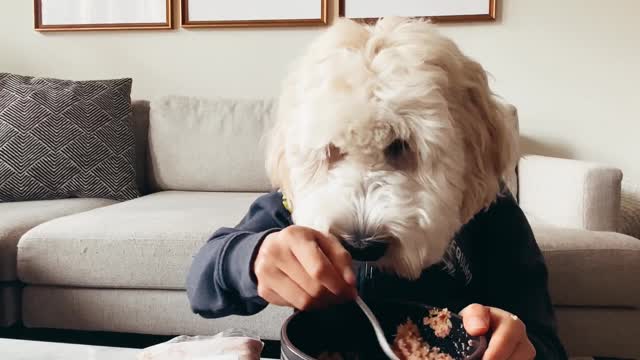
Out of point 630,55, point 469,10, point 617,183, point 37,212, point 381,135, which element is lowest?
point 37,212

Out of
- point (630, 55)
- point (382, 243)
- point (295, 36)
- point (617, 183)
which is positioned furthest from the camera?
point (295, 36)

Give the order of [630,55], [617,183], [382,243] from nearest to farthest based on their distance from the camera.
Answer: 1. [382,243]
2. [617,183]
3. [630,55]

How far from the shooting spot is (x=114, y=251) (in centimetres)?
167

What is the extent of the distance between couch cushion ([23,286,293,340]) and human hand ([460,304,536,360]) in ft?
3.65

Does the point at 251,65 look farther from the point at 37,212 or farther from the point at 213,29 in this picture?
the point at 37,212

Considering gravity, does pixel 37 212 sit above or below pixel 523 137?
below

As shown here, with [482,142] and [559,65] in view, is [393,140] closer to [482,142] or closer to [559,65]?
[482,142]

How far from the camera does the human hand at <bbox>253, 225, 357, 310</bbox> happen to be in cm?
58

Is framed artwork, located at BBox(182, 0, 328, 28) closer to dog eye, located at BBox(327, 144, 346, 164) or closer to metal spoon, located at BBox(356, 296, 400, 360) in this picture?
dog eye, located at BBox(327, 144, 346, 164)

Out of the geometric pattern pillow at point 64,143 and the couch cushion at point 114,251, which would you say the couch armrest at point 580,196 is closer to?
the couch cushion at point 114,251

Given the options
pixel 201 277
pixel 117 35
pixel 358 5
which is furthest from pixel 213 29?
pixel 201 277

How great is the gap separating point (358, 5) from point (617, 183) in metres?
1.34

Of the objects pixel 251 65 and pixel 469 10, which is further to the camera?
pixel 251 65

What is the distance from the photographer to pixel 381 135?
0.80 meters
